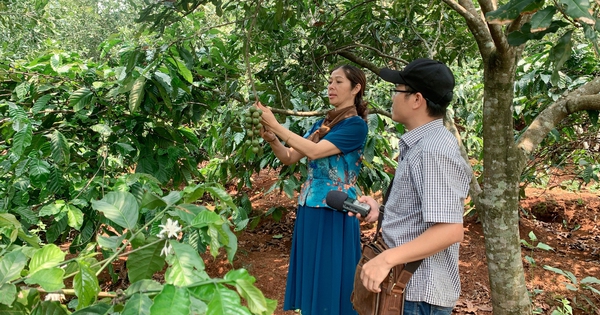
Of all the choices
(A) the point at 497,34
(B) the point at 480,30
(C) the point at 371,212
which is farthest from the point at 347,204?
(B) the point at 480,30

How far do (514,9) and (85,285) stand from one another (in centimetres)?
109

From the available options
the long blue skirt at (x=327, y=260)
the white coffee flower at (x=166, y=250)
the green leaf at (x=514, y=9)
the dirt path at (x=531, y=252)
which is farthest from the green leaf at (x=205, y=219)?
the dirt path at (x=531, y=252)

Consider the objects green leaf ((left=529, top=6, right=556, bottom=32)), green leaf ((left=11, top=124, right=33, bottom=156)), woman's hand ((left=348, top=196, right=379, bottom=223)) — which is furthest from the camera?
woman's hand ((left=348, top=196, right=379, bottom=223))

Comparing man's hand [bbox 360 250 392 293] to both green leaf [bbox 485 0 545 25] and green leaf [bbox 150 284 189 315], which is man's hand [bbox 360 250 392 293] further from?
green leaf [bbox 150 284 189 315]

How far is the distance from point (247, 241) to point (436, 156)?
3.86 m

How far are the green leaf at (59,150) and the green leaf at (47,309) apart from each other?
121 cm

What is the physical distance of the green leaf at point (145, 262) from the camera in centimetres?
78

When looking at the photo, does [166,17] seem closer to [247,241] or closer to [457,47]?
[457,47]

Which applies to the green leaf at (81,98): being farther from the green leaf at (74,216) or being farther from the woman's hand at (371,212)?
the woman's hand at (371,212)

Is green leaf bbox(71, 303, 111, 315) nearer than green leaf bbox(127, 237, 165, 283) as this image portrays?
Yes

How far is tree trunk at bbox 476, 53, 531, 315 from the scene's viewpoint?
2006 millimetres

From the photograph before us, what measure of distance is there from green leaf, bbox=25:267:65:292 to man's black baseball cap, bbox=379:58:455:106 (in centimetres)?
118

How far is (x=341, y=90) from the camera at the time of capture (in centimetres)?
219

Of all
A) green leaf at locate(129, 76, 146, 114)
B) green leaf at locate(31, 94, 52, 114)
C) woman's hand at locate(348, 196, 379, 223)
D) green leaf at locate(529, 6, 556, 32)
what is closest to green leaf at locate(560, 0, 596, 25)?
green leaf at locate(529, 6, 556, 32)
